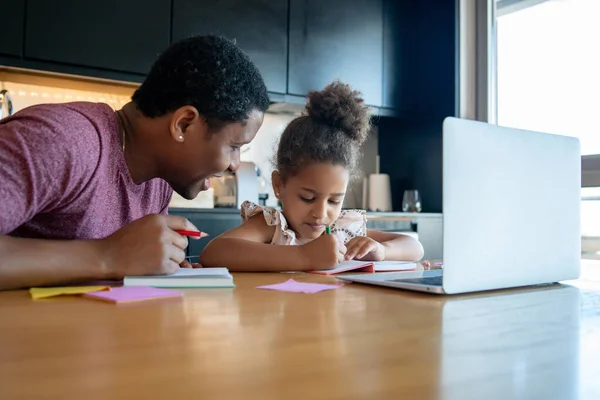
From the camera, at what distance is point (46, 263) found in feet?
2.58

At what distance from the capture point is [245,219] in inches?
62.7

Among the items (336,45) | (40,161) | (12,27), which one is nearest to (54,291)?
(40,161)

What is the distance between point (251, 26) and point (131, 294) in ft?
7.93

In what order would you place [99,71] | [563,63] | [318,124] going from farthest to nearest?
1. [563,63]
2. [99,71]
3. [318,124]

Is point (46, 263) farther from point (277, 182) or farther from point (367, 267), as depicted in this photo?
point (277, 182)

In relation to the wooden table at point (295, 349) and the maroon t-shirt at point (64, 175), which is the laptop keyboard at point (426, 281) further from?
the maroon t-shirt at point (64, 175)

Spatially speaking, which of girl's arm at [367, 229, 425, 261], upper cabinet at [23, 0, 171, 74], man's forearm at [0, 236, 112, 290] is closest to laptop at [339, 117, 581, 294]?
man's forearm at [0, 236, 112, 290]

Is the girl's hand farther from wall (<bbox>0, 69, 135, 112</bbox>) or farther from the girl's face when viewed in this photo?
wall (<bbox>0, 69, 135, 112</bbox>)

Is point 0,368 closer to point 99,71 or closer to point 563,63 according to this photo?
point 99,71

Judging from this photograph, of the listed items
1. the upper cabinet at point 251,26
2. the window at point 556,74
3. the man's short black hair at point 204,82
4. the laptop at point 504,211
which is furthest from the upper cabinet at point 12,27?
the window at point 556,74

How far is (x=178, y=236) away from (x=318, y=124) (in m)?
0.81

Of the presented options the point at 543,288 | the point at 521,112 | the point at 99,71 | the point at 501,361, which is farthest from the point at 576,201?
the point at 521,112

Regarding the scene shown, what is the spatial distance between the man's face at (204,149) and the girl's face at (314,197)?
320 millimetres

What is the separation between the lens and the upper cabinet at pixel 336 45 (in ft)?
10.00
